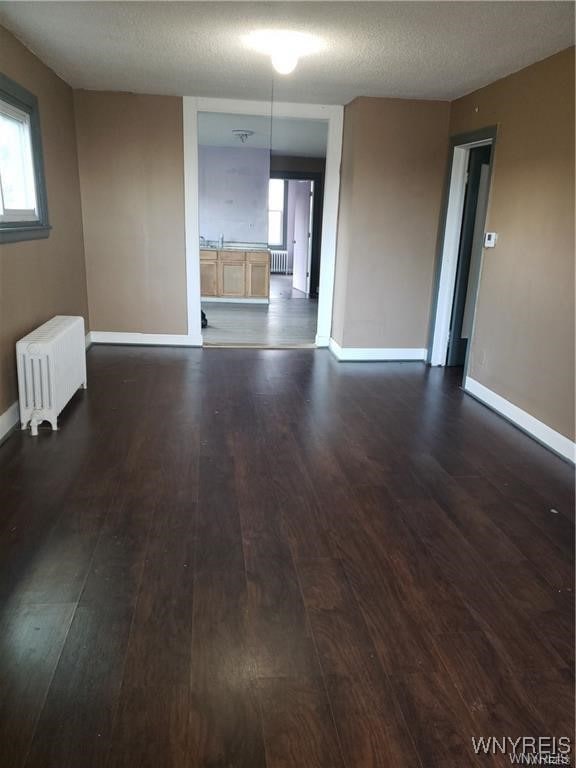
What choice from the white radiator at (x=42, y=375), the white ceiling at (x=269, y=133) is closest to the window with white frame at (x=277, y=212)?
the white ceiling at (x=269, y=133)

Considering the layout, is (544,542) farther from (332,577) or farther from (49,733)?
(49,733)

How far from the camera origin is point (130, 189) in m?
5.35

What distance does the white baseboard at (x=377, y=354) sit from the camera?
5.53m

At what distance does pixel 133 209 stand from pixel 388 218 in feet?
8.29

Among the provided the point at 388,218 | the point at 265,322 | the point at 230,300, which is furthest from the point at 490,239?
the point at 230,300

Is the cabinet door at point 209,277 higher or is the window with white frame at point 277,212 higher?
the window with white frame at point 277,212

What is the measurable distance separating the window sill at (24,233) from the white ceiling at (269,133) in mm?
2387

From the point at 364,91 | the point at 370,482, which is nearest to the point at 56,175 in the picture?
the point at 364,91

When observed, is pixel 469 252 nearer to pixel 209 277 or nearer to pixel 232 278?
pixel 232 278

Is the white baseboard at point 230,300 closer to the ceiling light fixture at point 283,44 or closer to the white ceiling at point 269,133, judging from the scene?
the white ceiling at point 269,133

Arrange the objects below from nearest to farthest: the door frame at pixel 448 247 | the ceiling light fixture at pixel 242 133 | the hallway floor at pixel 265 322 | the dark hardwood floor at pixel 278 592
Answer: the dark hardwood floor at pixel 278 592, the door frame at pixel 448 247, the hallway floor at pixel 265 322, the ceiling light fixture at pixel 242 133

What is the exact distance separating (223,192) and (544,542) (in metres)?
8.15

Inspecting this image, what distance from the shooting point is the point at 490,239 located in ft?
14.2

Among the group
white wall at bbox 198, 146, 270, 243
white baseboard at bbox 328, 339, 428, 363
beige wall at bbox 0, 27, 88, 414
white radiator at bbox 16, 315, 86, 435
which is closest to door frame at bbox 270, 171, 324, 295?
white wall at bbox 198, 146, 270, 243
